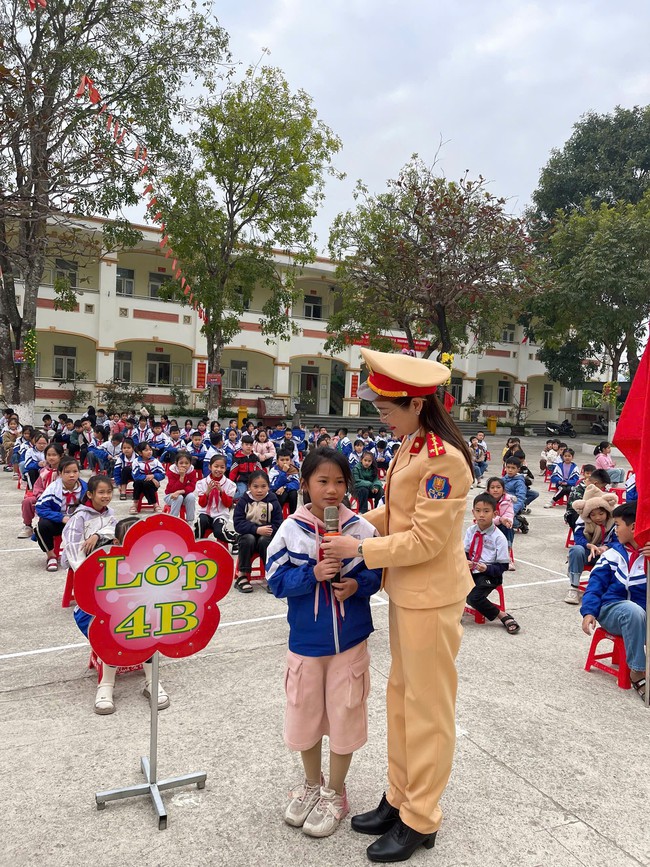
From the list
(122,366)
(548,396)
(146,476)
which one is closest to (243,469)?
(146,476)

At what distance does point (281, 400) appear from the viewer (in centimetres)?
2750

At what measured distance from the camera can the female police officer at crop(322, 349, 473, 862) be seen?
7.18 feet

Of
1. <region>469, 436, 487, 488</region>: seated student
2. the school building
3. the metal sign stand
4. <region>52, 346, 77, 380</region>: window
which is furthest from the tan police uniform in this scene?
<region>52, 346, 77, 380</region>: window

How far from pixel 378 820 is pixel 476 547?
9.80 feet

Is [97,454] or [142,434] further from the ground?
[142,434]

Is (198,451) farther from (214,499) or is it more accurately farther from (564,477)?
(564,477)

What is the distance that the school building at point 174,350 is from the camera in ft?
77.4

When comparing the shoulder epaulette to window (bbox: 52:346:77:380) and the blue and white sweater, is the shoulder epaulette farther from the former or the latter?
window (bbox: 52:346:77:380)

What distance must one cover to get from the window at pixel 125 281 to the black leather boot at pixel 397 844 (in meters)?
25.1

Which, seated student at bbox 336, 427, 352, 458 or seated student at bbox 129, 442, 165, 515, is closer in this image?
seated student at bbox 129, 442, 165, 515

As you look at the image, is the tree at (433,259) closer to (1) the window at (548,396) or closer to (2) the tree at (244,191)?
(2) the tree at (244,191)

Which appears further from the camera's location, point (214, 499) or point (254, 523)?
point (214, 499)

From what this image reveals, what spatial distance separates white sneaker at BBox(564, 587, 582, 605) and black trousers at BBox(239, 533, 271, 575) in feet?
9.08

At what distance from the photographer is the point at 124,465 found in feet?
32.6
